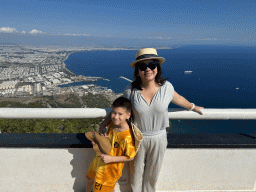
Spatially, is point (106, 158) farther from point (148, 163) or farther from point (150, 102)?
point (150, 102)

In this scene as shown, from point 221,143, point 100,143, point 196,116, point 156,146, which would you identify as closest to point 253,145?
point 221,143

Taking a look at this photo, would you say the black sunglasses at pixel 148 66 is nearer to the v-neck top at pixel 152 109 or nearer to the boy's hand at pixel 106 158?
the v-neck top at pixel 152 109

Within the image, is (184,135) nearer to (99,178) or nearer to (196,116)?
(196,116)

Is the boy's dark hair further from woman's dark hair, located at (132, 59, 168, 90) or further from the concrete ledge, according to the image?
the concrete ledge

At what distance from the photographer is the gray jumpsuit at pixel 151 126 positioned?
56.5 inches

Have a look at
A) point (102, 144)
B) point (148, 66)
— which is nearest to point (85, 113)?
point (102, 144)

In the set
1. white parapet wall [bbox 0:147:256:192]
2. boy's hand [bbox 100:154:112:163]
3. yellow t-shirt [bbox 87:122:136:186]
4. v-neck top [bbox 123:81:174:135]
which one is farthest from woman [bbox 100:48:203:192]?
white parapet wall [bbox 0:147:256:192]

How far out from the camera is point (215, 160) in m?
1.91

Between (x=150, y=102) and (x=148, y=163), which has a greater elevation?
(x=150, y=102)

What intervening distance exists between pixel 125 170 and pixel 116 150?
513mm

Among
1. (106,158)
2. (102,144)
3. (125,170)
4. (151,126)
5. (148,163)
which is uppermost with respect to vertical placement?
(151,126)

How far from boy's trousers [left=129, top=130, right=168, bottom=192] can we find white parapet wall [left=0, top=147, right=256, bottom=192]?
0.20 metres

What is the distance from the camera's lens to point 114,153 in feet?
4.96

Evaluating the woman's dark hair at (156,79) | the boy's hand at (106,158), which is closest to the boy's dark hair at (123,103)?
the woman's dark hair at (156,79)
